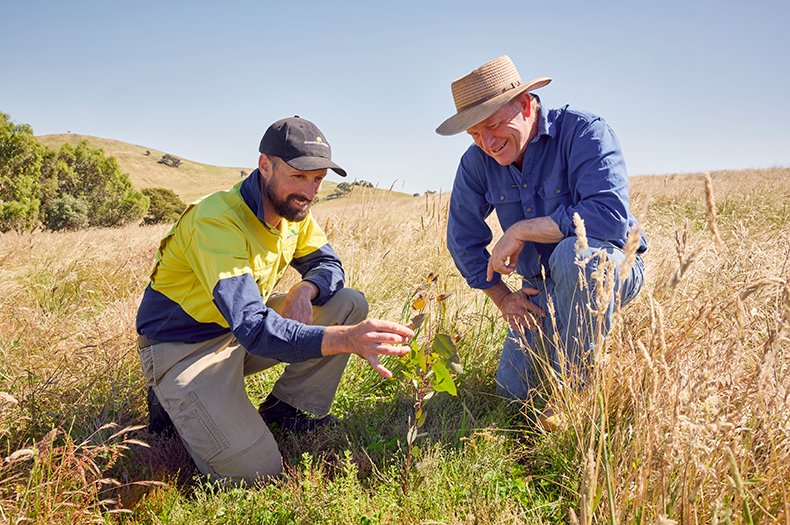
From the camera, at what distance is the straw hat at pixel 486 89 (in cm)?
232

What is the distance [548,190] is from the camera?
2.54 m

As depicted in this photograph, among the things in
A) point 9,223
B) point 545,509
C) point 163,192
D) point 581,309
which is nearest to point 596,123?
point 581,309

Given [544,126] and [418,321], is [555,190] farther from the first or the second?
[418,321]

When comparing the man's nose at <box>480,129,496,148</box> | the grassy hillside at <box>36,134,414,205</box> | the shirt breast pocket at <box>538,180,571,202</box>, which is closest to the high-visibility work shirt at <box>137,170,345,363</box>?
the man's nose at <box>480,129,496,148</box>

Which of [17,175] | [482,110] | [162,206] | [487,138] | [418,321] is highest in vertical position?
[17,175]

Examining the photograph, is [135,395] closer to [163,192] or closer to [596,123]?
[596,123]

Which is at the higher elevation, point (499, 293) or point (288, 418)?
point (499, 293)

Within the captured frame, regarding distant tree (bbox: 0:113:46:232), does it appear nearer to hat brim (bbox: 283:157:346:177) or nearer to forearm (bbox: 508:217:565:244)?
hat brim (bbox: 283:157:346:177)

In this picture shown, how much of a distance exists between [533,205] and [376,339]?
1.45 metres

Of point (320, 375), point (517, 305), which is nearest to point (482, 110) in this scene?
point (517, 305)

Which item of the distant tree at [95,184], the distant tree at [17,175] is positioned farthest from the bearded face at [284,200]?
the distant tree at [95,184]

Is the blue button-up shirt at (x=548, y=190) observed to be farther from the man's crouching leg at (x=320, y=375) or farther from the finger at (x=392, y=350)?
the finger at (x=392, y=350)

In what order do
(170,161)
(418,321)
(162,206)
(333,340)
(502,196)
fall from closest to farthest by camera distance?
(418,321), (333,340), (502,196), (162,206), (170,161)

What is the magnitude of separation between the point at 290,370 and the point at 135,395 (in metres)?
0.88
